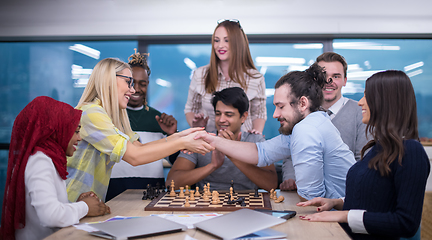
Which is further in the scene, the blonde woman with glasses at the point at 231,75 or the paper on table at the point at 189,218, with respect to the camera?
the blonde woman with glasses at the point at 231,75

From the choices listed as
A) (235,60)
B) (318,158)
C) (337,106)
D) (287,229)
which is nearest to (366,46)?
(337,106)

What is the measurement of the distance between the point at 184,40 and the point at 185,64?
1.13 feet

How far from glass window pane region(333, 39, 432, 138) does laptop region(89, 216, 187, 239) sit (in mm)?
3911

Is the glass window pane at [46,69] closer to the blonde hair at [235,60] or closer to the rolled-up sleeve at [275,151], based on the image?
the blonde hair at [235,60]

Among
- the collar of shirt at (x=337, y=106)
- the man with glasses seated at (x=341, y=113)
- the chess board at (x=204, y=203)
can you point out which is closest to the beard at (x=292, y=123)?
the chess board at (x=204, y=203)

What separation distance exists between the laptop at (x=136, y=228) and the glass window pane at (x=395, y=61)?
3911 millimetres

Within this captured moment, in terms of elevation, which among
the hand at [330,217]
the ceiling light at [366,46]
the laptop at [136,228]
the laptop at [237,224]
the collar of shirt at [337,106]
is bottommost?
the hand at [330,217]

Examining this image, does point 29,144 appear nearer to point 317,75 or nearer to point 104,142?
point 104,142

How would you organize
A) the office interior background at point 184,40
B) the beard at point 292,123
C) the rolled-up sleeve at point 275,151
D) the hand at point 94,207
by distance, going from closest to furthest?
the hand at point 94,207
the beard at point 292,123
the rolled-up sleeve at point 275,151
the office interior background at point 184,40

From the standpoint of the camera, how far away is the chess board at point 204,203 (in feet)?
5.92

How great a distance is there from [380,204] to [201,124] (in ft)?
5.90

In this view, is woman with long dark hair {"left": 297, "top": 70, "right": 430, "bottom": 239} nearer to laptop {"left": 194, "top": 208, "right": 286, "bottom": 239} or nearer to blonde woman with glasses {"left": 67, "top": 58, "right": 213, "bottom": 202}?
laptop {"left": 194, "top": 208, "right": 286, "bottom": 239}

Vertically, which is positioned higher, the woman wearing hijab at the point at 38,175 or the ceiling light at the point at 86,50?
the ceiling light at the point at 86,50

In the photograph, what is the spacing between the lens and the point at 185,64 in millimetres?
4770
